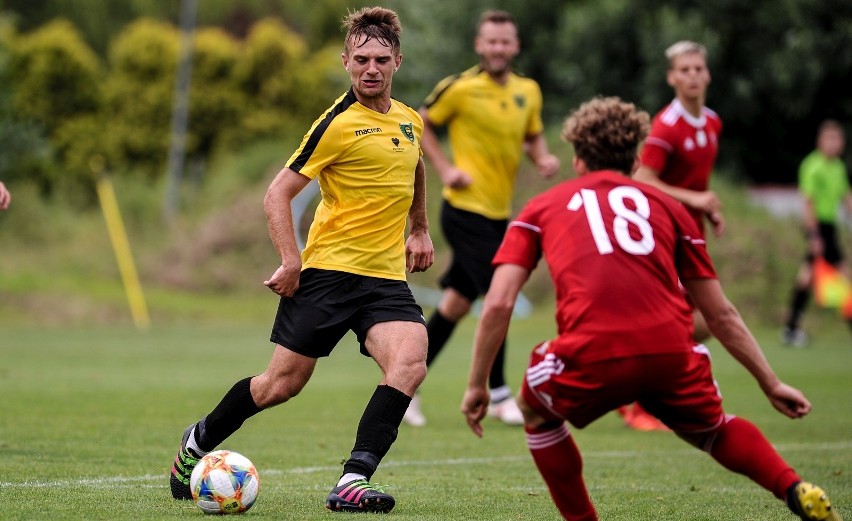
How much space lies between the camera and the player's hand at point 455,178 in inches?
367

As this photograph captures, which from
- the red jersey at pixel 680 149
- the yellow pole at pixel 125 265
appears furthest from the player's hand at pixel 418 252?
the yellow pole at pixel 125 265

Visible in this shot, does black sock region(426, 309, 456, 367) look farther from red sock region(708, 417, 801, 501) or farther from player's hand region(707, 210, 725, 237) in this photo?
red sock region(708, 417, 801, 501)

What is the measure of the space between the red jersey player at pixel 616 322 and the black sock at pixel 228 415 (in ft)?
4.72

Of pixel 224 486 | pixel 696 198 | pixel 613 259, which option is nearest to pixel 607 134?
pixel 613 259

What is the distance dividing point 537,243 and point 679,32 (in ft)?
72.3

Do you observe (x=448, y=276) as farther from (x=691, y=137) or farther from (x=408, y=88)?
(x=408, y=88)

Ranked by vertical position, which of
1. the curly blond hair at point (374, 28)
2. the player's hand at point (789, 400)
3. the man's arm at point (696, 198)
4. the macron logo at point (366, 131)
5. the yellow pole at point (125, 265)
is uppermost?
the curly blond hair at point (374, 28)

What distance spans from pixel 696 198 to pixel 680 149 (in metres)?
0.63

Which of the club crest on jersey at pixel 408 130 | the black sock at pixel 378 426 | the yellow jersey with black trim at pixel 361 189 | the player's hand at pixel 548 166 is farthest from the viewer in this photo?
the player's hand at pixel 548 166

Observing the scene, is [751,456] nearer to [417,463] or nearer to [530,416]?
[530,416]

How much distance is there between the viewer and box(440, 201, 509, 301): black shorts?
942cm

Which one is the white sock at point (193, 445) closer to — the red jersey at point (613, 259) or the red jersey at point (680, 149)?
the red jersey at point (613, 259)

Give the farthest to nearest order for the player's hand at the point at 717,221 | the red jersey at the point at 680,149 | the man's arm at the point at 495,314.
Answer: the red jersey at the point at 680,149
the player's hand at the point at 717,221
the man's arm at the point at 495,314

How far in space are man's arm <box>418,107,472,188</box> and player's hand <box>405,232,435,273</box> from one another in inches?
109
